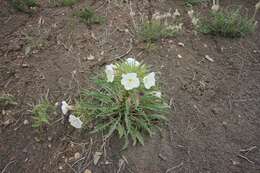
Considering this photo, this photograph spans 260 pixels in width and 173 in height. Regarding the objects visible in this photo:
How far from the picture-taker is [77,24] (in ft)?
10.4

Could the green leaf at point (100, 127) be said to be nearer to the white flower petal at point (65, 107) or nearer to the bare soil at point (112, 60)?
the bare soil at point (112, 60)

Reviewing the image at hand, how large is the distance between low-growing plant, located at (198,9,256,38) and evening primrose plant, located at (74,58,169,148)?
1384 mm

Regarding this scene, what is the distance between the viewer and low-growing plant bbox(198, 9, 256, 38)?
3004mm

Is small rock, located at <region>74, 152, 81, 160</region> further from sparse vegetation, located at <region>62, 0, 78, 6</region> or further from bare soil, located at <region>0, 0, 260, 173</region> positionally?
sparse vegetation, located at <region>62, 0, 78, 6</region>

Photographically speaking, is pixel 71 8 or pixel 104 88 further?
pixel 71 8

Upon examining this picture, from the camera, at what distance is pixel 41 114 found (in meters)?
2.13

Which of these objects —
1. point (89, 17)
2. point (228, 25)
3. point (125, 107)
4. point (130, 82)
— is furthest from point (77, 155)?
point (228, 25)

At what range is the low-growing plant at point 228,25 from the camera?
3.00m

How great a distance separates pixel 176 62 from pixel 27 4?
83.7 inches

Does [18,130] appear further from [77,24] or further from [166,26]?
[166,26]

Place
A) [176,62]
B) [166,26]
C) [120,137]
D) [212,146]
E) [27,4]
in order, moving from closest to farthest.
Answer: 1. [120,137]
2. [212,146]
3. [176,62]
4. [166,26]
5. [27,4]

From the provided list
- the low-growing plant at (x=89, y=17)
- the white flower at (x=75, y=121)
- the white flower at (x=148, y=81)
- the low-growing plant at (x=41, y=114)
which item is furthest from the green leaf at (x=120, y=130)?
the low-growing plant at (x=89, y=17)

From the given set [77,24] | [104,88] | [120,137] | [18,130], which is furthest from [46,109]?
[77,24]

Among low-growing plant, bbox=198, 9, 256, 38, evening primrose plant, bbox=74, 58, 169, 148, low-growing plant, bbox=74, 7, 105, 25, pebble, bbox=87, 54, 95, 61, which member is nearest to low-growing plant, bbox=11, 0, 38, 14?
low-growing plant, bbox=74, 7, 105, 25
